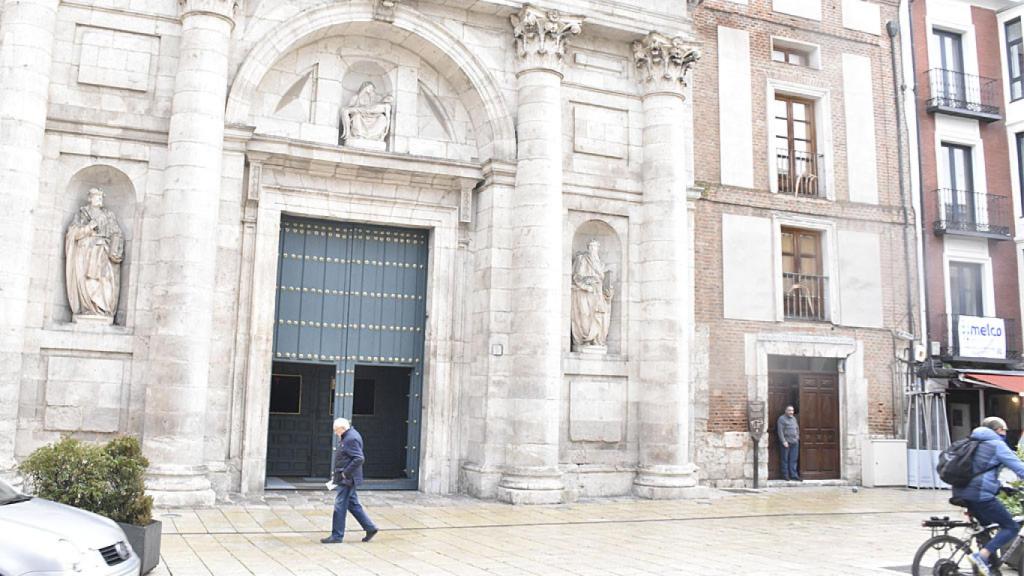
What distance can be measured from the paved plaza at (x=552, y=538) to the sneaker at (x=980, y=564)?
4.87ft

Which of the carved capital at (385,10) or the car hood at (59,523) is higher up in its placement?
the carved capital at (385,10)

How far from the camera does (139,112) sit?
1484 cm

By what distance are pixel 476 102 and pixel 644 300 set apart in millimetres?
5095

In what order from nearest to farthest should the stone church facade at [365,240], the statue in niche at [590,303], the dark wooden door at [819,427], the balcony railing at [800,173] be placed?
1. the stone church facade at [365,240]
2. the statue in niche at [590,303]
3. the dark wooden door at [819,427]
4. the balcony railing at [800,173]

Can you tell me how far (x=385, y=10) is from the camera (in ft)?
54.2

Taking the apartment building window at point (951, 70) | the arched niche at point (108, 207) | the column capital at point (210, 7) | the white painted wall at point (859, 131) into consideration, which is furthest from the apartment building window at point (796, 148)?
the arched niche at point (108, 207)

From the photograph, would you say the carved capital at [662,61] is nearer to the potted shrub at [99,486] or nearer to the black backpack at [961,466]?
the black backpack at [961,466]

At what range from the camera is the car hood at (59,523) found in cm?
Result: 664

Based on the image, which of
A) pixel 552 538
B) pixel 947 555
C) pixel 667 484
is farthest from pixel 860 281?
pixel 947 555

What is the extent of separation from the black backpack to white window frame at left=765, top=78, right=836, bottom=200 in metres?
12.2

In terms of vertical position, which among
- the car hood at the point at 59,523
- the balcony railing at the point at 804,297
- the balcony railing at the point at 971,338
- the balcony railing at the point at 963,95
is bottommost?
the car hood at the point at 59,523

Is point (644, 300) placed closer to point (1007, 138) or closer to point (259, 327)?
point (259, 327)

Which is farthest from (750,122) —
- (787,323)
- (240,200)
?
(240,200)

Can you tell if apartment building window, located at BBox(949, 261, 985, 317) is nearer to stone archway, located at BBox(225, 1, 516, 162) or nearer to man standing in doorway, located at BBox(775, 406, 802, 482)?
man standing in doorway, located at BBox(775, 406, 802, 482)
